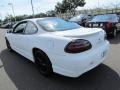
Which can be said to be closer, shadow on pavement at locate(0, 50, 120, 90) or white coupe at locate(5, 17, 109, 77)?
white coupe at locate(5, 17, 109, 77)

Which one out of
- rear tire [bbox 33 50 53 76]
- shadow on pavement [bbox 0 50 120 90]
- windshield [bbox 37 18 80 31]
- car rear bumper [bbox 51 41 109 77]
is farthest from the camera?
windshield [bbox 37 18 80 31]

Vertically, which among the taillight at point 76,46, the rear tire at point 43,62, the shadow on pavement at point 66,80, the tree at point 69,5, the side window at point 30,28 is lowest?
the shadow on pavement at point 66,80

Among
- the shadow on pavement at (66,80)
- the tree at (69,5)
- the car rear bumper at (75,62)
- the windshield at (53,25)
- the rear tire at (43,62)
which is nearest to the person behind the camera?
the car rear bumper at (75,62)

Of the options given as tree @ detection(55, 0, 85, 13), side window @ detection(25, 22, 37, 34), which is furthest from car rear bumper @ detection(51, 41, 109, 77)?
tree @ detection(55, 0, 85, 13)

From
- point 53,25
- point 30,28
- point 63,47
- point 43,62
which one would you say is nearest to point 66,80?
point 43,62

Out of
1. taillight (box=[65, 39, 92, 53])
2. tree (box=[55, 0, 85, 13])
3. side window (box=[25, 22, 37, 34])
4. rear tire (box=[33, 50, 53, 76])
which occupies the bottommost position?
rear tire (box=[33, 50, 53, 76])

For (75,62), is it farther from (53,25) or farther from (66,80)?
(53,25)

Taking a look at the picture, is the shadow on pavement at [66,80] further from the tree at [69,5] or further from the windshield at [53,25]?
the tree at [69,5]

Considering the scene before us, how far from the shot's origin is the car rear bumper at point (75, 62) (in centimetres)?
314

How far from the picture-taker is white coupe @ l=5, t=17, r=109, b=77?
10.5ft

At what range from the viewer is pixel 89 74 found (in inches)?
157

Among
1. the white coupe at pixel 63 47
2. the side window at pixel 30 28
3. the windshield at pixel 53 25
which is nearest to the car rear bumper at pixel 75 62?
the white coupe at pixel 63 47

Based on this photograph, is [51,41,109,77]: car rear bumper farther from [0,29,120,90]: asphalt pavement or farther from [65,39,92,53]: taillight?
[0,29,120,90]: asphalt pavement

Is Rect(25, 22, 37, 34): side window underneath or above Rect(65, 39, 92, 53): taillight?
above
